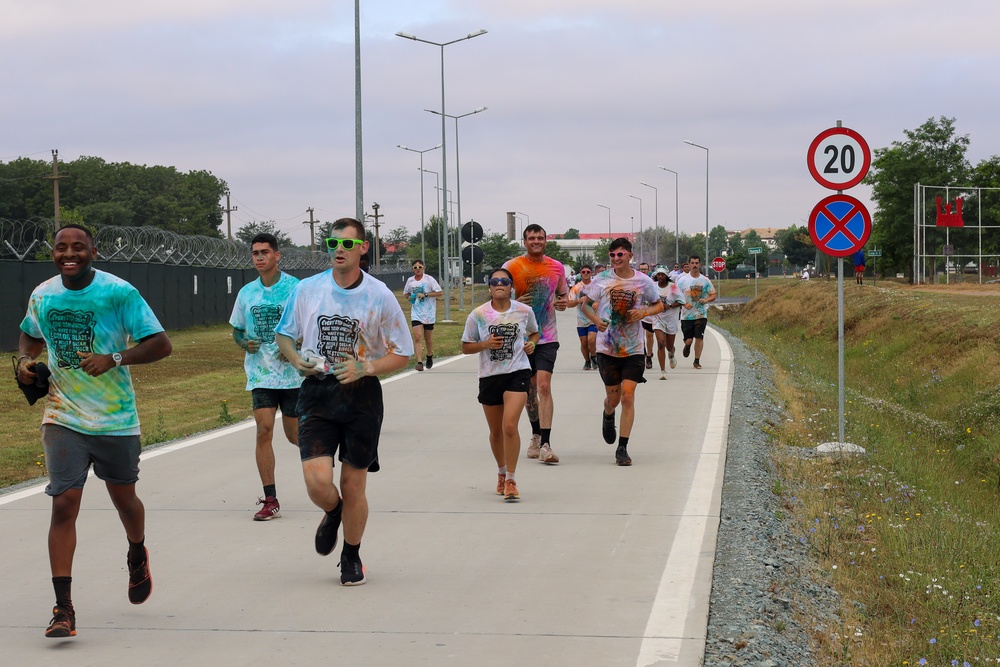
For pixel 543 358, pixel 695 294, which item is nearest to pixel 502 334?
pixel 543 358

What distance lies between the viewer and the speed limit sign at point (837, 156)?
11.7m

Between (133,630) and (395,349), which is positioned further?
(395,349)

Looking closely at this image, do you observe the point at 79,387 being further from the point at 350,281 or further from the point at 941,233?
the point at 941,233

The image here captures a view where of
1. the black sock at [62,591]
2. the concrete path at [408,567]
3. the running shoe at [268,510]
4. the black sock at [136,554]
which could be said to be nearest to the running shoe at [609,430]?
the concrete path at [408,567]

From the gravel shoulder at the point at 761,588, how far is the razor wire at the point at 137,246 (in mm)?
18350

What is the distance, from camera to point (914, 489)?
414 inches

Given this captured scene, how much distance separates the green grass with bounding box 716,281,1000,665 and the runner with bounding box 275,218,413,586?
2.42 meters

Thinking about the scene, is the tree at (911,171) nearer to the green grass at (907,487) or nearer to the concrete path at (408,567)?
the green grass at (907,487)

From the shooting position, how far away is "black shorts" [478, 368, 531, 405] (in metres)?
9.66

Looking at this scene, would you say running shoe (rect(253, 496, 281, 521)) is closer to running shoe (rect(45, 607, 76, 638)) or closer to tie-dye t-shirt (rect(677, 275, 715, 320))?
running shoe (rect(45, 607, 76, 638))

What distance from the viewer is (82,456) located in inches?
236

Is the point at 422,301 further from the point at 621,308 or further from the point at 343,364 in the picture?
the point at 343,364

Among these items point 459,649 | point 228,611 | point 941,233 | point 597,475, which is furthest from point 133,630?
point 941,233

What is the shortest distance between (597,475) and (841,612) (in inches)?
164
